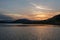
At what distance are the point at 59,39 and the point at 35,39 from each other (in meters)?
2.19

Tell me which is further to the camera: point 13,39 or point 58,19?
point 58,19

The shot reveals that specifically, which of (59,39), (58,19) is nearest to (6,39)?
(59,39)

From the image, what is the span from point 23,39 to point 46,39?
2.09 metres

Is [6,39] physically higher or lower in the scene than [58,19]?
lower

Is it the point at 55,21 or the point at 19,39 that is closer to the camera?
the point at 19,39

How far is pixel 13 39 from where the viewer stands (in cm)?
1770

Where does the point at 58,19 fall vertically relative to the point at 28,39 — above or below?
above

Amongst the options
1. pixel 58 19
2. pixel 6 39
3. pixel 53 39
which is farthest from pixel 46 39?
pixel 58 19

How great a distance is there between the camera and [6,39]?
17500mm

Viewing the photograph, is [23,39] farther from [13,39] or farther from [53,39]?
[53,39]

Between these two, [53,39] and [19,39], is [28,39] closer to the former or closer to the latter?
[19,39]

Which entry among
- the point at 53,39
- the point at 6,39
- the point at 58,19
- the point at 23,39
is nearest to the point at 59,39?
the point at 53,39

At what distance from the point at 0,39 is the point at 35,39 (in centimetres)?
320

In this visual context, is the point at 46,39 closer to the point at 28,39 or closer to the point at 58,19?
the point at 28,39
